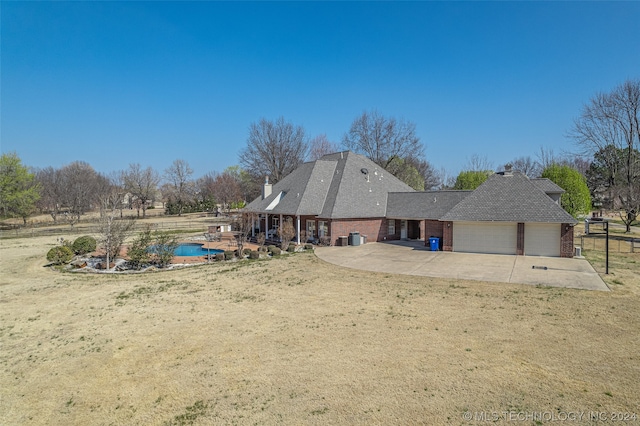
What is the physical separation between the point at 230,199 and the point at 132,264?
48627 millimetres

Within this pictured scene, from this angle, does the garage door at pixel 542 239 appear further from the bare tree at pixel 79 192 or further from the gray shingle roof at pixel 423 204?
the bare tree at pixel 79 192

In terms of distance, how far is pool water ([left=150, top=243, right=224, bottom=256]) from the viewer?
1003 inches

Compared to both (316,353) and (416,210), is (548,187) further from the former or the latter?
(316,353)

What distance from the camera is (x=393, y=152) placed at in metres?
47.2

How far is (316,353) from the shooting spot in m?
8.31

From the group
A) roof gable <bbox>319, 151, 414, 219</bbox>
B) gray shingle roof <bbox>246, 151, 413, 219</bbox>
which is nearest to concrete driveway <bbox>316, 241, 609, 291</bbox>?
roof gable <bbox>319, 151, 414, 219</bbox>

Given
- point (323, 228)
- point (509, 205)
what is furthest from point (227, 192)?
point (509, 205)

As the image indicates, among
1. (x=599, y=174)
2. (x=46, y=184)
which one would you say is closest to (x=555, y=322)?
(x=599, y=174)

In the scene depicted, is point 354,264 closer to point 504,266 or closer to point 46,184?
point 504,266

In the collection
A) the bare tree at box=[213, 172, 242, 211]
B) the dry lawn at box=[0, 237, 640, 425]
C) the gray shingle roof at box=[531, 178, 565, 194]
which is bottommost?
the dry lawn at box=[0, 237, 640, 425]

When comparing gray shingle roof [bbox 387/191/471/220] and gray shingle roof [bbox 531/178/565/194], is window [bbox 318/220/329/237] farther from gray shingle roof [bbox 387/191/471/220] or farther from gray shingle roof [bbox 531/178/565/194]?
gray shingle roof [bbox 531/178/565/194]

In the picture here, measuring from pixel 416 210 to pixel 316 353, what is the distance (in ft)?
69.2

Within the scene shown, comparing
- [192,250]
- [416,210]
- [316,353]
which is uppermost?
[416,210]

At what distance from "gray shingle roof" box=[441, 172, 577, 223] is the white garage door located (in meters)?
0.62
